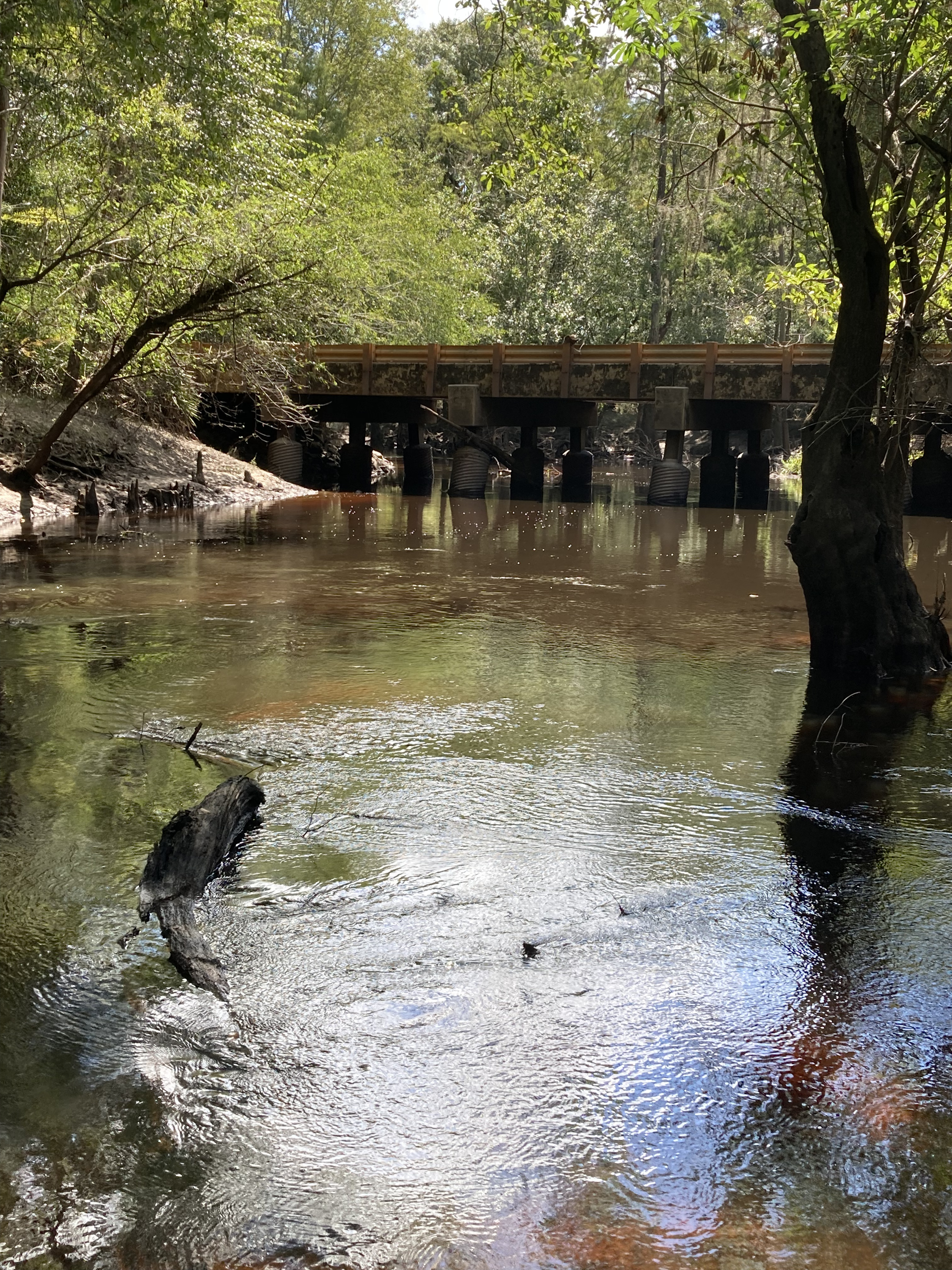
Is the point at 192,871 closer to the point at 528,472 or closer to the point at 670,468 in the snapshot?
the point at 670,468

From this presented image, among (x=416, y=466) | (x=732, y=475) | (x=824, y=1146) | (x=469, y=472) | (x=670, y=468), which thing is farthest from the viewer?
(x=416, y=466)

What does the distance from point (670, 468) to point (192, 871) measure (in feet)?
92.9

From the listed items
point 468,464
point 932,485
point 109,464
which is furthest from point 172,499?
point 932,485

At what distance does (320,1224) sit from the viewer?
3508mm

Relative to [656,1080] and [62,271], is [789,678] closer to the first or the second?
[656,1080]

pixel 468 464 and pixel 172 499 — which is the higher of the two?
pixel 468 464

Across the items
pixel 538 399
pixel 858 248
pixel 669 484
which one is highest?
pixel 538 399

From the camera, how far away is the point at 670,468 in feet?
107

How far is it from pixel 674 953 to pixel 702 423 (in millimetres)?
27485

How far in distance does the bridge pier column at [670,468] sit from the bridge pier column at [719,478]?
25.8 inches

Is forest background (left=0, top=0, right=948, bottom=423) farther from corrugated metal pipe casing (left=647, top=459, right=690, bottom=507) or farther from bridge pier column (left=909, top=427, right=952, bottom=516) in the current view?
bridge pier column (left=909, top=427, right=952, bottom=516)

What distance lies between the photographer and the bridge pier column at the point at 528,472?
34.3m

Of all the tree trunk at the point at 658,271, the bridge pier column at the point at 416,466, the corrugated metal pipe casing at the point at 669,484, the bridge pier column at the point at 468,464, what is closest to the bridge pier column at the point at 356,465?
the bridge pier column at the point at 416,466

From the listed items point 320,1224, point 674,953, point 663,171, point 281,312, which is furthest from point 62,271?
point 663,171
